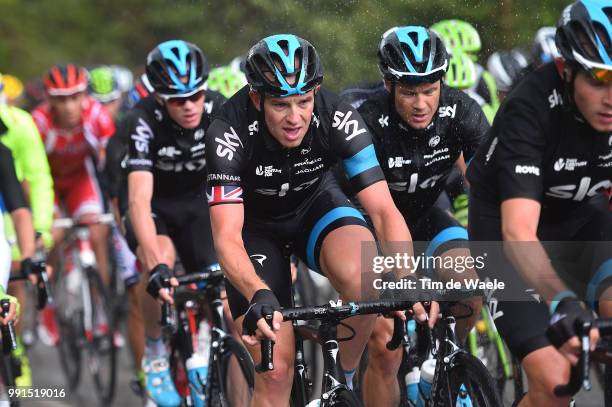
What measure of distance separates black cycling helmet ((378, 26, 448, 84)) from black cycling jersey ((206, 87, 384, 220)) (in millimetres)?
592

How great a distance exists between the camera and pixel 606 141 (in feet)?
15.6

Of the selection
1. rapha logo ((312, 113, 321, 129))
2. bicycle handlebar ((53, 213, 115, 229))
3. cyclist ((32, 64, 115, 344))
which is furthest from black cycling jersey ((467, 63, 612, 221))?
cyclist ((32, 64, 115, 344))

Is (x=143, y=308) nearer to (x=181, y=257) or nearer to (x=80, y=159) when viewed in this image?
(x=181, y=257)

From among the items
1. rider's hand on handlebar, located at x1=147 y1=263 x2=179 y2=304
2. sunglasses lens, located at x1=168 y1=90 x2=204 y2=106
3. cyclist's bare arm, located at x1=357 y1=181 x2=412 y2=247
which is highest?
sunglasses lens, located at x1=168 y1=90 x2=204 y2=106

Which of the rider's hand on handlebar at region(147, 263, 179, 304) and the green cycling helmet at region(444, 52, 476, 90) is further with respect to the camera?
the green cycling helmet at region(444, 52, 476, 90)

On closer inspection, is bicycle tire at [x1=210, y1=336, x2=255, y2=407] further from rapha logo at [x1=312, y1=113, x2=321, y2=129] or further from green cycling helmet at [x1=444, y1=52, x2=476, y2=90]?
green cycling helmet at [x1=444, y1=52, x2=476, y2=90]

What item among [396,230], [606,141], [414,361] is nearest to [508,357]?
[414,361]

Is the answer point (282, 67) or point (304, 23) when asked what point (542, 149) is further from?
point (304, 23)

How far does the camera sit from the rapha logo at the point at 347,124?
5.68 m

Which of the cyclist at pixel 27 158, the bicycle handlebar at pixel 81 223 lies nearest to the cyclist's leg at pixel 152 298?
the cyclist at pixel 27 158

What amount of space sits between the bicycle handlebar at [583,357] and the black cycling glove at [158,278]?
2820 millimetres

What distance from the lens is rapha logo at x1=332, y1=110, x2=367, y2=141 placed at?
5684 millimetres

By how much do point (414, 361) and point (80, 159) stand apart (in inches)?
235

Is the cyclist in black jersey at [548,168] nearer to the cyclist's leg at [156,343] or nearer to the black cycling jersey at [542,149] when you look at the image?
the black cycling jersey at [542,149]
